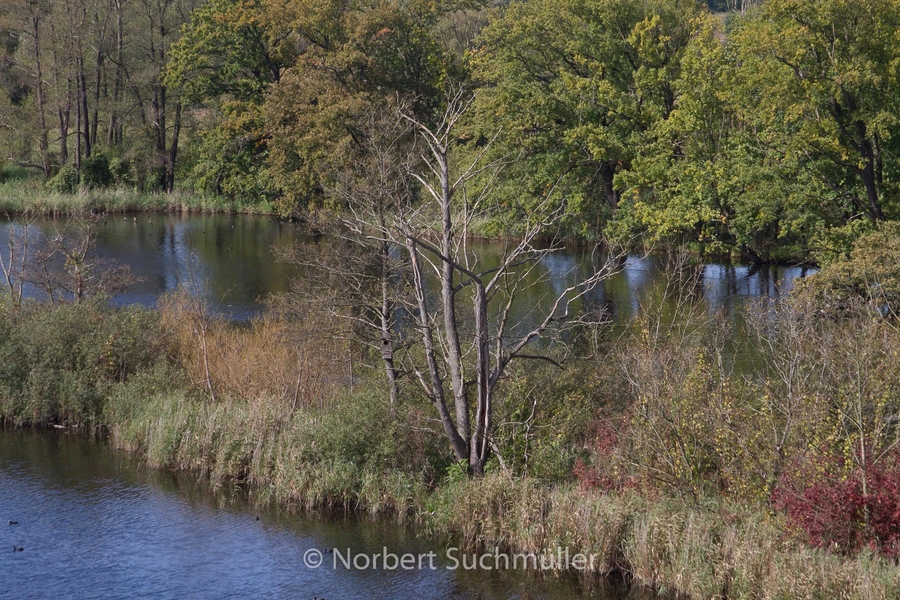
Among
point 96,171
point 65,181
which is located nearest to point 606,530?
point 65,181

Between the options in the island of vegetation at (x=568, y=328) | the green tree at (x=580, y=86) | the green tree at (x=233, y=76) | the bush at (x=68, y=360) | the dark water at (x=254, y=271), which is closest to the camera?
the island of vegetation at (x=568, y=328)

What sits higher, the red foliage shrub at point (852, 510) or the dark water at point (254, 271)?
the dark water at point (254, 271)

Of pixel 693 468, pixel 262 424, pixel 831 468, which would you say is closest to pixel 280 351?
pixel 262 424

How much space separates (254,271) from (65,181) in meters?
23.3

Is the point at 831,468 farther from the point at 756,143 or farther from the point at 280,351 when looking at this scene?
the point at 756,143

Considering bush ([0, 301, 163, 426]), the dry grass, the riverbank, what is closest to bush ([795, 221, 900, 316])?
the riverbank

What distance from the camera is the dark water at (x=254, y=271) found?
94.1ft

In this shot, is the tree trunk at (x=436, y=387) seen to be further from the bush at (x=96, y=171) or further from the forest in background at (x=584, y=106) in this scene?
the bush at (x=96, y=171)

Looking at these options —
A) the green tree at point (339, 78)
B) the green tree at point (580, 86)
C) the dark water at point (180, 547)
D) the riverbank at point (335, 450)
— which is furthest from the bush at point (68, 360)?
the green tree at point (339, 78)

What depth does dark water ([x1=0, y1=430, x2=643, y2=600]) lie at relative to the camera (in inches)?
494

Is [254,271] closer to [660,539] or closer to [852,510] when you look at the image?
[660,539]

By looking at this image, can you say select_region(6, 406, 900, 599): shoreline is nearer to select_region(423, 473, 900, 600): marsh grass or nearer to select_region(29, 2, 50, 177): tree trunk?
select_region(423, 473, 900, 600): marsh grass

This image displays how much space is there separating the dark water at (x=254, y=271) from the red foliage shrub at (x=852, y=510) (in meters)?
11.4

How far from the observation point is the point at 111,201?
5062 centimetres
